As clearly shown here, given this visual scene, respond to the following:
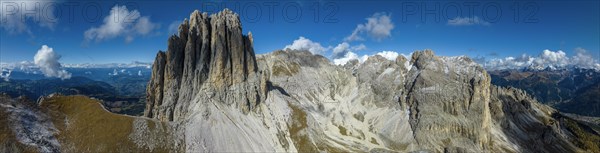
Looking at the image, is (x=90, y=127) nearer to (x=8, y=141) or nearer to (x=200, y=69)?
(x=8, y=141)

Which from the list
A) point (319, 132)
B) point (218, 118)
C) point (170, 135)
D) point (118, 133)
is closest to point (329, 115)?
point (319, 132)

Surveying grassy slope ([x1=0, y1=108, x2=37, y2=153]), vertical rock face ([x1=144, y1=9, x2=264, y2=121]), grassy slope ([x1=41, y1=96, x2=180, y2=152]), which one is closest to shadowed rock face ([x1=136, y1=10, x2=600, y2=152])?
vertical rock face ([x1=144, y1=9, x2=264, y2=121])

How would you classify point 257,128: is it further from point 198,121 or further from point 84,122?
point 84,122

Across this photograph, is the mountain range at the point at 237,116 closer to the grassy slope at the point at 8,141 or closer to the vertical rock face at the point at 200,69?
the grassy slope at the point at 8,141

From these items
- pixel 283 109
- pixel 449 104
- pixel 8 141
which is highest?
pixel 449 104

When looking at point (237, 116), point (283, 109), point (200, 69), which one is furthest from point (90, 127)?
point (283, 109)

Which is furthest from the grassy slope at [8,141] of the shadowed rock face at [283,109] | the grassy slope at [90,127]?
the shadowed rock face at [283,109]

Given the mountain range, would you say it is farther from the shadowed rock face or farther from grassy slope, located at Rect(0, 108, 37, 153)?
the shadowed rock face
